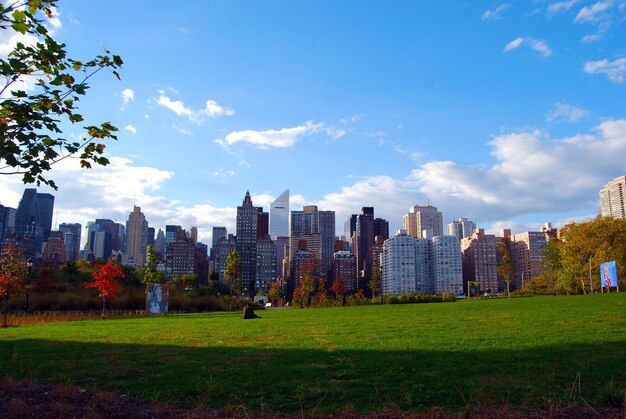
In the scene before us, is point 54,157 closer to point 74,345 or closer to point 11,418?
point 11,418

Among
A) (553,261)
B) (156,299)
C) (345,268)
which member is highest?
(345,268)

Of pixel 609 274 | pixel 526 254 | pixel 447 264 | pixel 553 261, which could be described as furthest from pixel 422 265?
pixel 609 274

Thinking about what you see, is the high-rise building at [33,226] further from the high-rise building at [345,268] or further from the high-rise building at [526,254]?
the high-rise building at [526,254]

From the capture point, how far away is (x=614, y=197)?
15650 centimetres

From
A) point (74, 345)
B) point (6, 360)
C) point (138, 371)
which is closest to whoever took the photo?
point (138, 371)

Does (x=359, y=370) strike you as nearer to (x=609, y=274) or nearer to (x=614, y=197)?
(x=609, y=274)

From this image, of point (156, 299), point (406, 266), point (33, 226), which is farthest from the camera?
point (406, 266)

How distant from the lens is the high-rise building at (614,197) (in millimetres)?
150750

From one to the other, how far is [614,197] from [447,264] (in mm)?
60851

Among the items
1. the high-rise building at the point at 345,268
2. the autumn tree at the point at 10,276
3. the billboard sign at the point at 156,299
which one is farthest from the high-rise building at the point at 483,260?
the autumn tree at the point at 10,276

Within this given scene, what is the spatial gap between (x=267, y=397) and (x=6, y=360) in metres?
7.16

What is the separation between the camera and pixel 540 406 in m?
5.68

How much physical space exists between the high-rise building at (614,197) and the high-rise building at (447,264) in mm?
51714

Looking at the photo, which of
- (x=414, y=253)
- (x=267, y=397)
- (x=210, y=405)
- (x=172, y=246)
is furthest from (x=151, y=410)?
(x=414, y=253)
